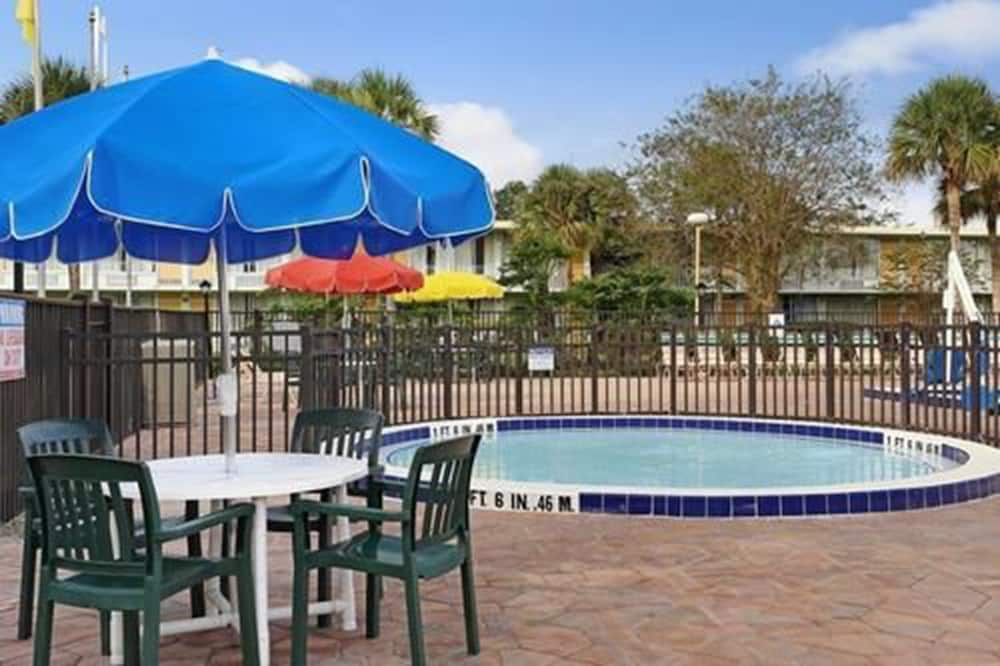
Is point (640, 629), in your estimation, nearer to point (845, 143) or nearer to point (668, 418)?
point (668, 418)

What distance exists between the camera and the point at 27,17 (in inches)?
478

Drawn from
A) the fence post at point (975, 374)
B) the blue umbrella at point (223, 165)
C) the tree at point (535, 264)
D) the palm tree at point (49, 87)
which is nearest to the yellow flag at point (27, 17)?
the palm tree at point (49, 87)

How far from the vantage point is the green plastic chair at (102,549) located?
2988mm

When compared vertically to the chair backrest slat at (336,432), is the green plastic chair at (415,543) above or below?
below

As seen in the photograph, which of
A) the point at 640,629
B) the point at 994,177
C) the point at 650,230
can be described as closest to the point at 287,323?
the point at 650,230

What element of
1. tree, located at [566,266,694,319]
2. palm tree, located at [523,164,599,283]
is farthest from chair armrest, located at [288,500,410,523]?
palm tree, located at [523,164,599,283]

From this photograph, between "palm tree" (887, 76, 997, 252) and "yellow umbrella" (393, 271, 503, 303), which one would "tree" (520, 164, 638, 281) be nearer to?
"palm tree" (887, 76, 997, 252)

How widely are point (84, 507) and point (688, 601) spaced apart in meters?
2.60

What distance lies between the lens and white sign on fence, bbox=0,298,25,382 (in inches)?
228

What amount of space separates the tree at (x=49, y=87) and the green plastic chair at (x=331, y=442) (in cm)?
1649

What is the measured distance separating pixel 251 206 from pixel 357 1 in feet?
45.1

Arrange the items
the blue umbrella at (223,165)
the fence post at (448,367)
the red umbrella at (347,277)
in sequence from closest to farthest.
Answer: the blue umbrella at (223,165)
the fence post at (448,367)
the red umbrella at (347,277)

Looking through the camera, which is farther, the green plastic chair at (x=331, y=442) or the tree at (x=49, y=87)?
the tree at (x=49, y=87)

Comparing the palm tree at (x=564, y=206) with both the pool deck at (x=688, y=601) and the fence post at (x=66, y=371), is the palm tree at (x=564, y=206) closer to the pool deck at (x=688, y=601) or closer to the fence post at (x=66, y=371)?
the fence post at (x=66, y=371)
